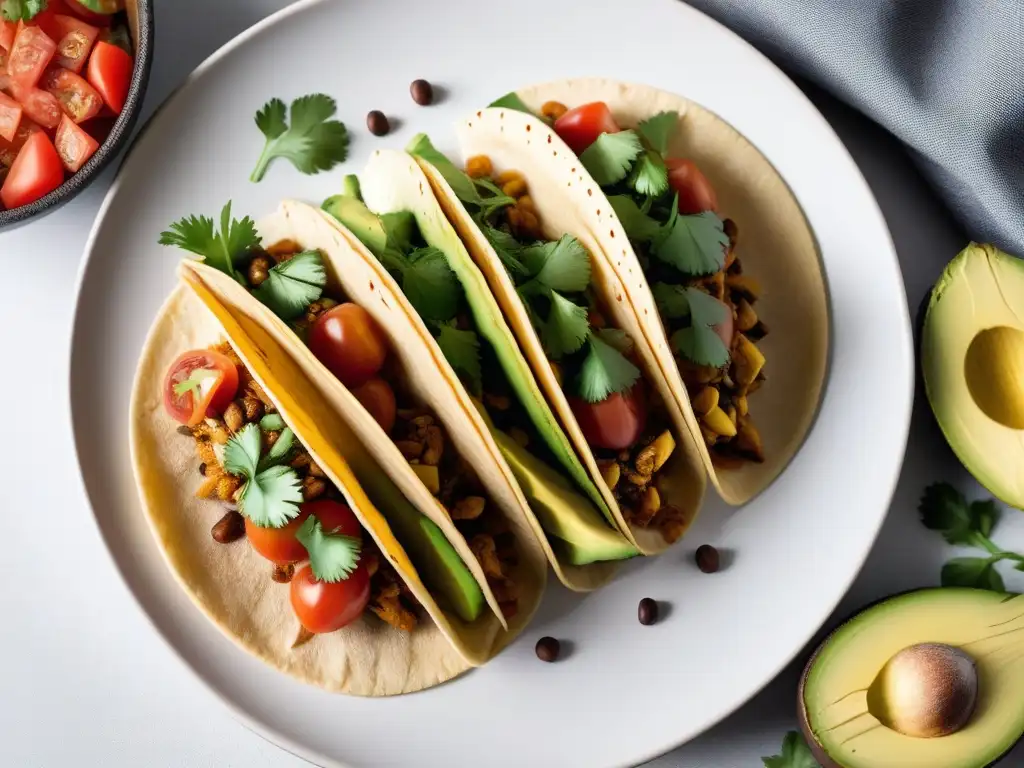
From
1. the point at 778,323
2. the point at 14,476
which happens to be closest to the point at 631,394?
the point at 778,323

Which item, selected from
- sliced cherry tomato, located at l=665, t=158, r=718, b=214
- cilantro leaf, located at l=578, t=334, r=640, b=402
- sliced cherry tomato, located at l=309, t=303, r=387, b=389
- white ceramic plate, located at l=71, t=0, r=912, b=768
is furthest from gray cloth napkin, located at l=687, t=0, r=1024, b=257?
sliced cherry tomato, located at l=309, t=303, r=387, b=389

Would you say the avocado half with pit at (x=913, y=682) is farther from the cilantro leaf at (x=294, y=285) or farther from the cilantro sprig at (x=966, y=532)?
the cilantro leaf at (x=294, y=285)

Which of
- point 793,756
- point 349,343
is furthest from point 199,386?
point 793,756

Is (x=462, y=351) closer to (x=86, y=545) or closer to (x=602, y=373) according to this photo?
(x=602, y=373)

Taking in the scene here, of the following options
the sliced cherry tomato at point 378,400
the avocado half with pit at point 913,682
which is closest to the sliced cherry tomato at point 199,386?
the sliced cherry tomato at point 378,400

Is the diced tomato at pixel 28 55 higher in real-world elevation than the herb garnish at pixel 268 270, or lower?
higher

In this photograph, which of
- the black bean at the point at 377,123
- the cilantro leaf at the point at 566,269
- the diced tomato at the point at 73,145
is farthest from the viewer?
the black bean at the point at 377,123
